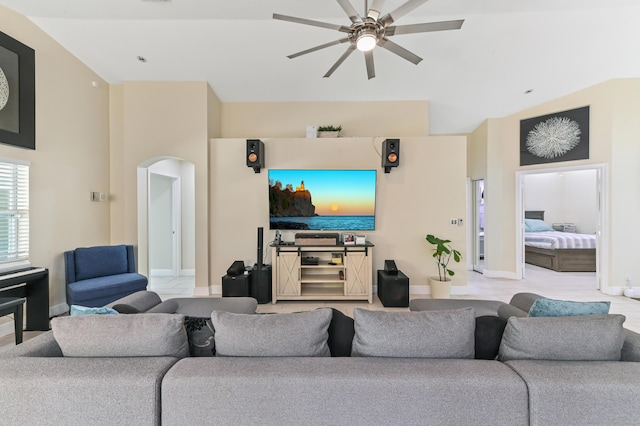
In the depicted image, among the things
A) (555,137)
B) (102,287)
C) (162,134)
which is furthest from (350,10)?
(555,137)

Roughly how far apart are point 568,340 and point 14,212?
16.2ft

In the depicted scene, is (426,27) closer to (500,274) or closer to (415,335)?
(415,335)

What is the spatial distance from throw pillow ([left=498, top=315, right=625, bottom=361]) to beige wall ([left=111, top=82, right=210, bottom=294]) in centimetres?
421

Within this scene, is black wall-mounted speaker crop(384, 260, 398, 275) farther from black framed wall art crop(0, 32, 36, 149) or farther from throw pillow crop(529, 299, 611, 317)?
black framed wall art crop(0, 32, 36, 149)

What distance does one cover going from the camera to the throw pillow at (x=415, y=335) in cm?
136

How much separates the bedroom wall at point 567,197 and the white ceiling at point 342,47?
16.0ft

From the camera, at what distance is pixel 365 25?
7.87 ft

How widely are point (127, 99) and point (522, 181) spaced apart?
278 inches

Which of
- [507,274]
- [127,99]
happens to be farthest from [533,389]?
[127,99]

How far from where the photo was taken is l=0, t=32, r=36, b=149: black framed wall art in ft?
9.87

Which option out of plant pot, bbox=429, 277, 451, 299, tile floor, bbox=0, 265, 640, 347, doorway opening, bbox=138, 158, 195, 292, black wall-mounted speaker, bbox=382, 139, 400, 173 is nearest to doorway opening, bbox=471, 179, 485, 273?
tile floor, bbox=0, 265, 640, 347

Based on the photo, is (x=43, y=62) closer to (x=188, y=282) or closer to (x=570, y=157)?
(x=188, y=282)

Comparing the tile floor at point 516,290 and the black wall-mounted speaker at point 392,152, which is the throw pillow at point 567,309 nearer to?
the tile floor at point 516,290

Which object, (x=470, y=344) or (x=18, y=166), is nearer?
(x=470, y=344)
